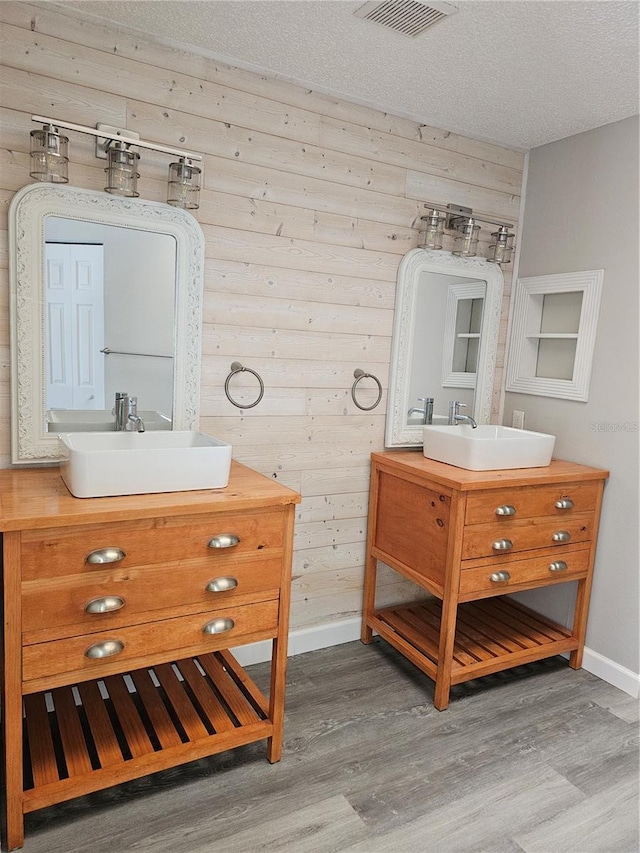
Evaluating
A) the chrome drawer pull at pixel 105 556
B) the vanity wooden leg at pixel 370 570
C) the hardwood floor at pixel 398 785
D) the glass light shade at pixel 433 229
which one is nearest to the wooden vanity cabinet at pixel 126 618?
the chrome drawer pull at pixel 105 556

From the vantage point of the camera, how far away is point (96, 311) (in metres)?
2.01

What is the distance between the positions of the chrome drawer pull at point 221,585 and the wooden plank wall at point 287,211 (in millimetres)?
693

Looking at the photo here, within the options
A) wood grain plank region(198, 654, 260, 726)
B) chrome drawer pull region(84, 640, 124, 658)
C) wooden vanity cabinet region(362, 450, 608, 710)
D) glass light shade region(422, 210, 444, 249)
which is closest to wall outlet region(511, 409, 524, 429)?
wooden vanity cabinet region(362, 450, 608, 710)

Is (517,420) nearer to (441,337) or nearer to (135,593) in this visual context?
(441,337)

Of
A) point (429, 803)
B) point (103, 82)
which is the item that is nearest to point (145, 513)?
point (429, 803)

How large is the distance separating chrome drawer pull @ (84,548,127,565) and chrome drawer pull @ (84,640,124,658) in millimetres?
226

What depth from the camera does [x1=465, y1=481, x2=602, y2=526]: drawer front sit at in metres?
2.20

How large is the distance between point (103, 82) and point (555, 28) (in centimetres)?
142

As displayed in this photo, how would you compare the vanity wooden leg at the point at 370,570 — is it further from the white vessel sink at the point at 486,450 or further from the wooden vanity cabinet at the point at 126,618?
the wooden vanity cabinet at the point at 126,618

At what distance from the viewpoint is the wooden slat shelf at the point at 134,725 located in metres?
1.65

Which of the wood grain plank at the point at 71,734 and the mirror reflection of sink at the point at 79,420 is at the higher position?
the mirror reflection of sink at the point at 79,420

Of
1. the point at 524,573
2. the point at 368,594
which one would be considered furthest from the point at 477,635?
the point at 368,594

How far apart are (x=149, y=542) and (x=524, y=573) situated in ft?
4.92

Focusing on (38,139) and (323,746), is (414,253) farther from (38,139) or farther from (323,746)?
(323,746)
